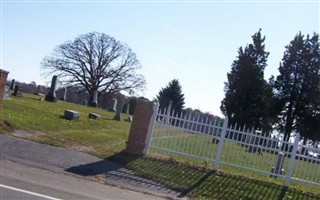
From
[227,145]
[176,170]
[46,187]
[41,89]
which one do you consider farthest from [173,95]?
[46,187]

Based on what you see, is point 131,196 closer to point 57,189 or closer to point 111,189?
point 111,189

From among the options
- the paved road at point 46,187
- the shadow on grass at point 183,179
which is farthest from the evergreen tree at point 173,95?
the paved road at point 46,187

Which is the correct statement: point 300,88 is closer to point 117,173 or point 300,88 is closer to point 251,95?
point 251,95

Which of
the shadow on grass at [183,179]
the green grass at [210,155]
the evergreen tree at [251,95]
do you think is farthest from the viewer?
the evergreen tree at [251,95]

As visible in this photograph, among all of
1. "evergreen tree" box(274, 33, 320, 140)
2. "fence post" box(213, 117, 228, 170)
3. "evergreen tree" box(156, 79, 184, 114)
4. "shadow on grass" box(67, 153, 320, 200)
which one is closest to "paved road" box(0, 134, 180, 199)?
"shadow on grass" box(67, 153, 320, 200)

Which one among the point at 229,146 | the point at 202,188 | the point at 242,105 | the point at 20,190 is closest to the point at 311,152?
the point at 229,146

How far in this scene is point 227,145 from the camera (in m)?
14.9

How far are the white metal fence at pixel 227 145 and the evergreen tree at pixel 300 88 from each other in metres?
31.0

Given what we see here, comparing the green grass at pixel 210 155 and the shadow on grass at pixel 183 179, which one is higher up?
the green grass at pixel 210 155

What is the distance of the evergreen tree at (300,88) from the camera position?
44.4m

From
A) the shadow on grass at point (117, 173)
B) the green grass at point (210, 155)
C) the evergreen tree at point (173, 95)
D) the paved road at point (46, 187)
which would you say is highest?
the evergreen tree at point (173, 95)

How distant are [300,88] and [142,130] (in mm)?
34974

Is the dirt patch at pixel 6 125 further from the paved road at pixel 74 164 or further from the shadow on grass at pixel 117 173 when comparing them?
the shadow on grass at pixel 117 173

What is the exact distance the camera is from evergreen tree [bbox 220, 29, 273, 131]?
1727 inches
